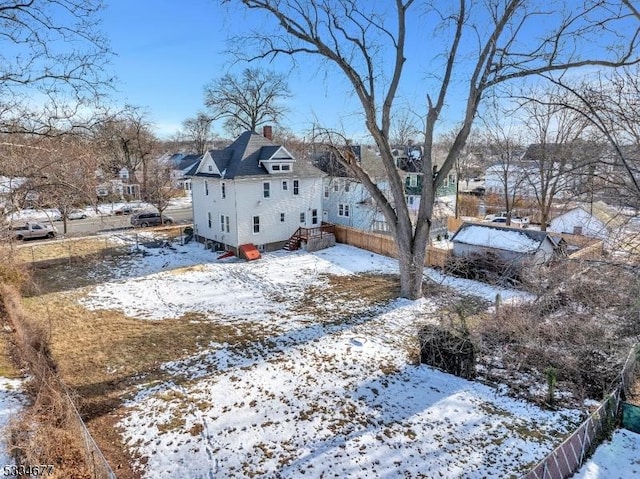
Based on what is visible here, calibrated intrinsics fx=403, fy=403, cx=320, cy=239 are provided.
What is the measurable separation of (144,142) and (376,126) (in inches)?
1363

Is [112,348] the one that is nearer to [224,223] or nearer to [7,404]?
[7,404]

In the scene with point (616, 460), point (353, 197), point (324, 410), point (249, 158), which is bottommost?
point (616, 460)

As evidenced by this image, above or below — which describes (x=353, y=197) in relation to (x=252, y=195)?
below

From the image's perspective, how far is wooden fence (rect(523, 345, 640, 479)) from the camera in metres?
6.46

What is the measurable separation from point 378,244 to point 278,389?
15.1 meters

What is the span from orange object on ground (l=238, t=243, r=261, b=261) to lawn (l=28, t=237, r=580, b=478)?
4826 mm

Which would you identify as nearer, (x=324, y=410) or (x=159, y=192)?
(x=324, y=410)

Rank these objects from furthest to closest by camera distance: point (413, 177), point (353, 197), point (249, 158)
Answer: point (413, 177), point (353, 197), point (249, 158)


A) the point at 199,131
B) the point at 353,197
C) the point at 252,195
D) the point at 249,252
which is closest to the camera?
the point at 249,252

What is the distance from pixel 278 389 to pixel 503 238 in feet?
47.4

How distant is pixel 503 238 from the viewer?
769 inches

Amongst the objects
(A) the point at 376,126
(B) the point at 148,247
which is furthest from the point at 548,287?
(B) the point at 148,247

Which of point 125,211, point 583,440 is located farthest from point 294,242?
point 125,211

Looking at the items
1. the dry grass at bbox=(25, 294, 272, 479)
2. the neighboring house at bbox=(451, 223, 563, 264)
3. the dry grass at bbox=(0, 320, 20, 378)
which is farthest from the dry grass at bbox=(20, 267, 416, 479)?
the neighboring house at bbox=(451, 223, 563, 264)
